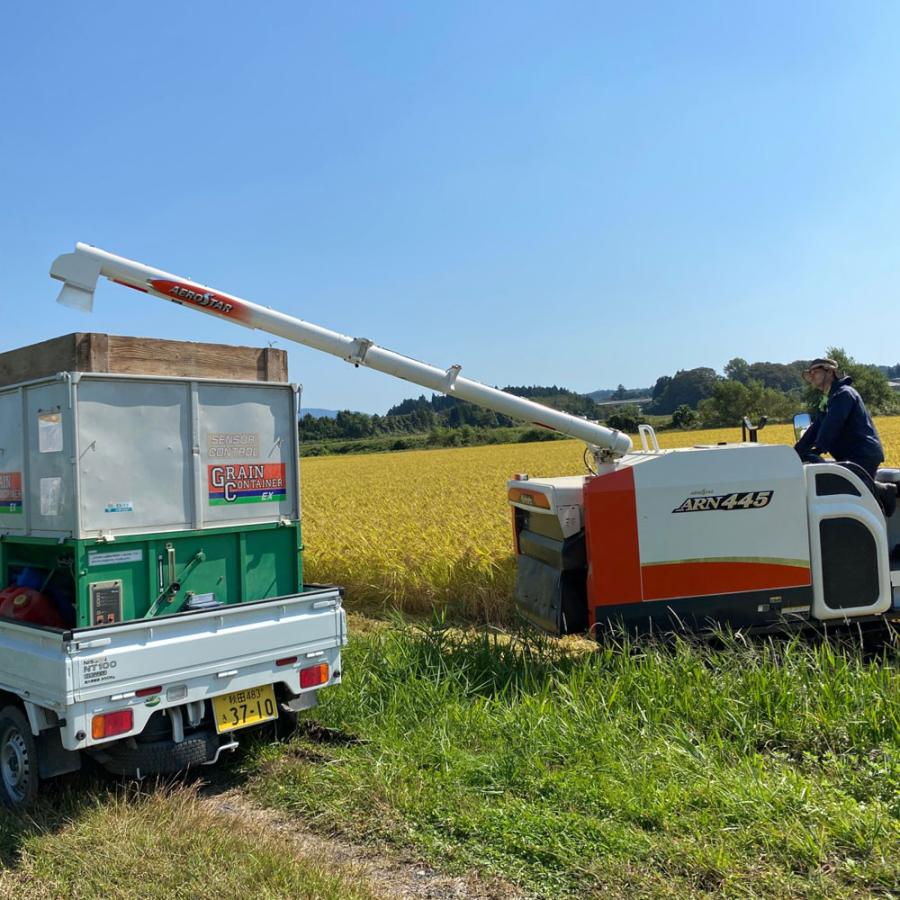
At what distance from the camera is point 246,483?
5.25 m

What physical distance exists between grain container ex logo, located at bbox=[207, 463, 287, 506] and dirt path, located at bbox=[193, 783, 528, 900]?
176 cm

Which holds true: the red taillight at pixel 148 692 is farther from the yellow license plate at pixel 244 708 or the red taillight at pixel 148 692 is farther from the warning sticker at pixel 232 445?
the warning sticker at pixel 232 445

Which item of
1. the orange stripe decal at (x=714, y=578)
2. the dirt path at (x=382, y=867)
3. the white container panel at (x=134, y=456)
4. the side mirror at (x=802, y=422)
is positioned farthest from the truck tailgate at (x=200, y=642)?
the side mirror at (x=802, y=422)

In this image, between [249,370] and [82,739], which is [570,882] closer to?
[82,739]

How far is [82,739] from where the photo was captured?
13.4ft

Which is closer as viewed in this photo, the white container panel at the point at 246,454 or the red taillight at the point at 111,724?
the red taillight at the point at 111,724

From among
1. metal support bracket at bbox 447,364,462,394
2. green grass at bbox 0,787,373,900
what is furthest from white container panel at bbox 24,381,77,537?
metal support bracket at bbox 447,364,462,394

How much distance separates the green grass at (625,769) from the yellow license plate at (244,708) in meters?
0.32

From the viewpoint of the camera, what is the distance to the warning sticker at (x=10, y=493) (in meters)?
5.01

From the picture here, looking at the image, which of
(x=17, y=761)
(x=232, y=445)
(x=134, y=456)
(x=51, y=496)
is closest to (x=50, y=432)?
(x=51, y=496)

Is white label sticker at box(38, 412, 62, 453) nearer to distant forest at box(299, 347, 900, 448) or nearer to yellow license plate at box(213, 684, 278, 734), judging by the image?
yellow license plate at box(213, 684, 278, 734)

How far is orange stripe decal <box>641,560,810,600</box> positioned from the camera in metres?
5.76

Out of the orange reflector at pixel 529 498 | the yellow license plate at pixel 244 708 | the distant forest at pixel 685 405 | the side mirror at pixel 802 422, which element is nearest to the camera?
the yellow license plate at pixel 244 708

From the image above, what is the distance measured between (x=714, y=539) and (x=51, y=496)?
4189 mm
